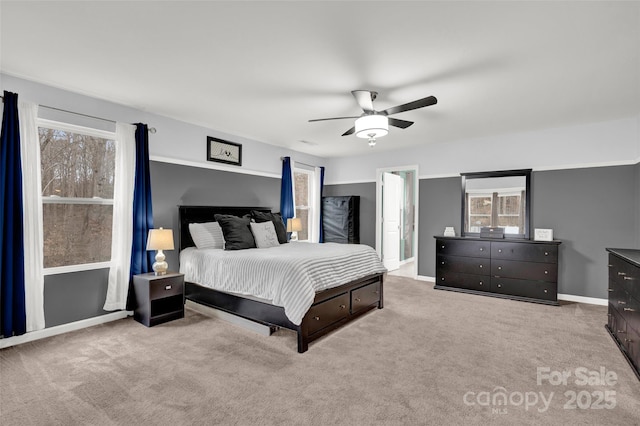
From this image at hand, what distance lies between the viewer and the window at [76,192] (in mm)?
3289

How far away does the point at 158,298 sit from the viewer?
11.6 feet

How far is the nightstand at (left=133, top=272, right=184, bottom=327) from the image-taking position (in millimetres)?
3477

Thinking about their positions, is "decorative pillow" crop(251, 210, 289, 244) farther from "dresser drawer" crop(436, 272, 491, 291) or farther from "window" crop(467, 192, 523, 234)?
"window" crop(467, 192, 523, 234)

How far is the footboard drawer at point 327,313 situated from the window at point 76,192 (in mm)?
2562

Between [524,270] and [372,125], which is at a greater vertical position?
[372,125]

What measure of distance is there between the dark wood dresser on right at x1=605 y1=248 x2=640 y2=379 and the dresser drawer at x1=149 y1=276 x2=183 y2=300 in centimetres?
428

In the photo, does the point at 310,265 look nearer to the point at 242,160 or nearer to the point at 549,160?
the point at 242,160

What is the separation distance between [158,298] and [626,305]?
14.9 ft

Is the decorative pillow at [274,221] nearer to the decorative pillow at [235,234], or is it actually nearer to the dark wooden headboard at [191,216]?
the dark wooden headboard at [191,216]

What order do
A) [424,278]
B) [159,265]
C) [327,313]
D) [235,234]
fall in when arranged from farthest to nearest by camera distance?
[424,278], [235,234], [159,265], [327,313]

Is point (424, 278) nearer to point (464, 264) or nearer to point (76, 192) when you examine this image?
point (464, 264)

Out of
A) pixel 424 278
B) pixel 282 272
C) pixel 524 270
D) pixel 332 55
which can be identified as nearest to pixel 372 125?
pixel 332 55

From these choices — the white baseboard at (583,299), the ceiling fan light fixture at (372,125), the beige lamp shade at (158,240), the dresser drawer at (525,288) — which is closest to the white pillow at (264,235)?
the beige lamp shade at (158,240)

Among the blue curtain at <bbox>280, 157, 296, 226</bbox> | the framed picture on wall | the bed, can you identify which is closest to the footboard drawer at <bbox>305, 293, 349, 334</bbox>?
the bed
